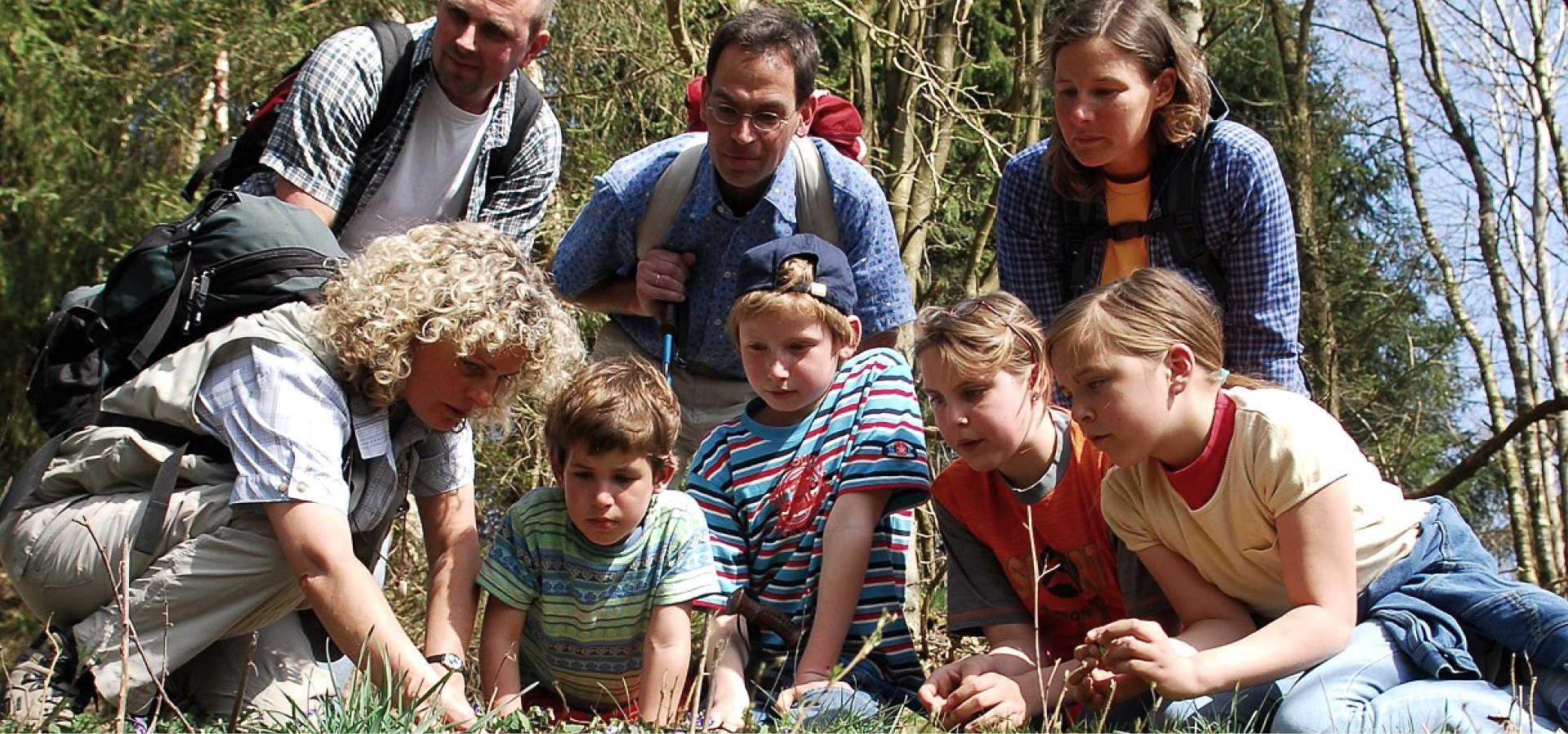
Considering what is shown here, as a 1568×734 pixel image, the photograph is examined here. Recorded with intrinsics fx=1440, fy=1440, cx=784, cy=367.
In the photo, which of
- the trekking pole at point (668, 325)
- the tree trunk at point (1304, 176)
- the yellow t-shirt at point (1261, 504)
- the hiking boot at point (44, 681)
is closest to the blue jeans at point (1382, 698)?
the yellow t-shirt at point (1261, 504)

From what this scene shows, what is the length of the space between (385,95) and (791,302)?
1.39 metres

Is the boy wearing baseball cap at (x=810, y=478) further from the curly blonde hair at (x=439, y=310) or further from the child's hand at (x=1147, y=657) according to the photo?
the child's hand at (x=1147, y=657)

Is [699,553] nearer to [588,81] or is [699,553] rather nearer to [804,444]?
[804,444]

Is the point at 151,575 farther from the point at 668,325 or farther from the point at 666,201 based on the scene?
the point at 666,201

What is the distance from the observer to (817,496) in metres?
3.84

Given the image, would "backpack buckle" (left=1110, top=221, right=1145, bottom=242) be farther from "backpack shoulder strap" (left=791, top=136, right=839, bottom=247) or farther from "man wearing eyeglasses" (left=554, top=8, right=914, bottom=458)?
"backpack shoulder strap" (left=791, top=136, right=839, bottom=247)

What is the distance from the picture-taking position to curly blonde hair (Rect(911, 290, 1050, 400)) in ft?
11.6

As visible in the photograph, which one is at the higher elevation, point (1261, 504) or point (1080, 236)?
point (1080, 236)

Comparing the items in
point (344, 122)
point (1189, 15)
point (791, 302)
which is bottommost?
point (791, 302)

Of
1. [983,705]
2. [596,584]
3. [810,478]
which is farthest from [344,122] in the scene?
[983,705]

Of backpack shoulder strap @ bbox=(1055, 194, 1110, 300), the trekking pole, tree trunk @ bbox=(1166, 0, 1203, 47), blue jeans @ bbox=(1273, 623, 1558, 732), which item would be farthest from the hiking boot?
tree trunk @ bbox=(1166, 0, 1203, 47)

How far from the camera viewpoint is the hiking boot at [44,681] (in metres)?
2.97

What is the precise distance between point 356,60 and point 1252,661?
2.91m

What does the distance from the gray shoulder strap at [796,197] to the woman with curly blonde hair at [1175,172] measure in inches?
28.4
